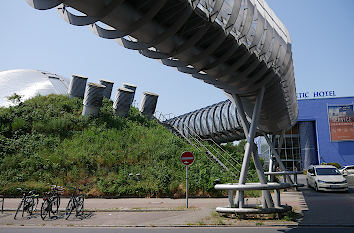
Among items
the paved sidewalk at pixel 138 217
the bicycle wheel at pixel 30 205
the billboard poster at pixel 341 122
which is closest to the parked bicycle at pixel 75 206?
the paved sidewalk at pixel 138 217

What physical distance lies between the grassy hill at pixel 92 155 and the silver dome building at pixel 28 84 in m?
17.2

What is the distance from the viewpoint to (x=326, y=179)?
18766 mm

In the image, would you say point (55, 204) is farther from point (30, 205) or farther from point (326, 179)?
point (326, 179)

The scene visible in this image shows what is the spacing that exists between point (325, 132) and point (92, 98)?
147ft

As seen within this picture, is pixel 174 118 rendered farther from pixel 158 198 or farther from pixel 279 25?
pixel 279 25

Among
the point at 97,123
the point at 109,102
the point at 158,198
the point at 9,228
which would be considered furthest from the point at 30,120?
the point at 9,228

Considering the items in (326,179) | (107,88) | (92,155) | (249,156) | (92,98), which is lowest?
(326,179)

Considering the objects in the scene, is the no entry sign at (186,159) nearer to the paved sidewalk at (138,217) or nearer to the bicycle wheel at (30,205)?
the paved sidewalk at (138,217)

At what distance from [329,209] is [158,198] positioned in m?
7.89

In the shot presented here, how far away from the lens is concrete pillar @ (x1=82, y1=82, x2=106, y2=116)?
2547 centimetres

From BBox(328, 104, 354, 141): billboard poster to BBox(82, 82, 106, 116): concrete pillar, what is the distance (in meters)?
44.8

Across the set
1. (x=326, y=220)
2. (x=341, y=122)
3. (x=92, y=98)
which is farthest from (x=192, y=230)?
(x=341, y=122)

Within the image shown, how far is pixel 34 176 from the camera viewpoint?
18000 millimetres

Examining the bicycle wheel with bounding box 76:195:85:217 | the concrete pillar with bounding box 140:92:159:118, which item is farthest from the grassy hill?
the bicycle wheel with bounding box 76:195:85:217
